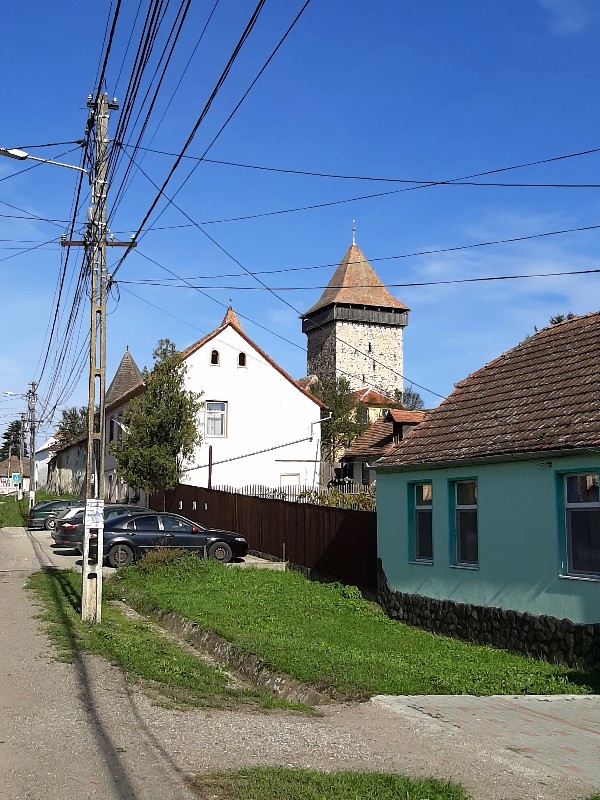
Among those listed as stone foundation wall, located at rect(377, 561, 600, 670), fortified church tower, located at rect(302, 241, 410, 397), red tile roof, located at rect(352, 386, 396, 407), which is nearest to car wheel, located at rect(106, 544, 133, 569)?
stone foundation wall, located at rect(377, 561, 600, 670)

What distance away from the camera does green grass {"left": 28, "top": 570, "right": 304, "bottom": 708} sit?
973 cm

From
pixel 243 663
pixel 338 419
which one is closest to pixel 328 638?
pixel 243 663

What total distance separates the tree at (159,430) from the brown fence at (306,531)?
3.49 meters

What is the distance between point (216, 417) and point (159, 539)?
1937cm

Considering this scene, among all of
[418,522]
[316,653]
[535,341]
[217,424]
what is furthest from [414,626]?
[217,424]

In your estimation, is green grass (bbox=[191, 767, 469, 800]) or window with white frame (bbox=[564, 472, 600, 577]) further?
window with white frame (bbox=[564, 472, 600, 577])

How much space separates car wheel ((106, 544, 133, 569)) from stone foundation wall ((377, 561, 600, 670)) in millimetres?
8815

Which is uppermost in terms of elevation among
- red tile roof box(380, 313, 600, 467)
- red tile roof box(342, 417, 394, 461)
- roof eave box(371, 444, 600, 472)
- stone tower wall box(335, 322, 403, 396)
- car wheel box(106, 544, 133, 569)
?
stone tower wall box(335, 322, 403, 396)

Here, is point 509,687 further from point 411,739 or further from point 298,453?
point 298,453

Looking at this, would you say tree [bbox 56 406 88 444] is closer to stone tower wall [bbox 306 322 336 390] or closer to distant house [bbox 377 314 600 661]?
stone tower wall [bbox 306 322 336 390]

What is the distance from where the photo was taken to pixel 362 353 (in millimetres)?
89688

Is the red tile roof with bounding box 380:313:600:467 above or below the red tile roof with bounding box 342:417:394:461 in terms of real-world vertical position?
below

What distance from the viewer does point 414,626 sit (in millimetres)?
15625

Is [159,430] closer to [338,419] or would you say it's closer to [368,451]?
[368,451]
